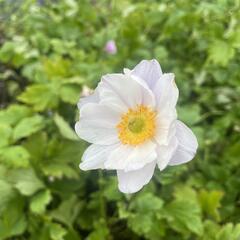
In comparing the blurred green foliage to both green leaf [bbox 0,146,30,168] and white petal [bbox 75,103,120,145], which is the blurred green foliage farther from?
white petal [bbox 75,103,120,145]

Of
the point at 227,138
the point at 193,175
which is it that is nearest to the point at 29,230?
the point at 193,175

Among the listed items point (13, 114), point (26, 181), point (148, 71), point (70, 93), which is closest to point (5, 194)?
point (26, 181)

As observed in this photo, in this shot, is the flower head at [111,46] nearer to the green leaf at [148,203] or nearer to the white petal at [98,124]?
the green leaf at [148,203]

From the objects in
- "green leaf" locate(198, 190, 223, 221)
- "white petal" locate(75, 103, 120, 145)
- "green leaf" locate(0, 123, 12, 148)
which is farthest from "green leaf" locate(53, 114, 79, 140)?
"white petal" locate(75, 103, 120, 145)

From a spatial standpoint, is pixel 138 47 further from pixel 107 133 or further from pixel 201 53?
pixel 107 133

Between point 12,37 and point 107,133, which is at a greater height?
point 107,133

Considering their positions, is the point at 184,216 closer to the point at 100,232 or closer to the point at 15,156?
the point at 100,232
